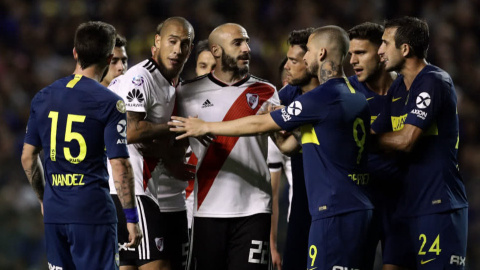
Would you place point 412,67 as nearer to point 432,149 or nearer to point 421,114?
point 421,114

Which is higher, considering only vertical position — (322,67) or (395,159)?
(322,67)

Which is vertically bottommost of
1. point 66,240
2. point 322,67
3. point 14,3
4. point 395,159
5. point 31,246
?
point 31,246

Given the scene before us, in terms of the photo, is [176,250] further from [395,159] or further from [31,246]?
[31,246]

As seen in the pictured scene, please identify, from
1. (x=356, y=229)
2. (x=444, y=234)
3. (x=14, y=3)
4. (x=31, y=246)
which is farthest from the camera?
(x=14, y=3)

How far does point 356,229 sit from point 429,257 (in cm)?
86

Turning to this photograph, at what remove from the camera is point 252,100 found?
6281mm

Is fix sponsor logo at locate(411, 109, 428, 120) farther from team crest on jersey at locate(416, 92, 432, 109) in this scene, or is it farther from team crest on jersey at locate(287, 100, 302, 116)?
team crest on jersey at locate(287, 100, 302, 116)

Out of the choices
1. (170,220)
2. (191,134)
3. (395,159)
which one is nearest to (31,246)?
(170,220)

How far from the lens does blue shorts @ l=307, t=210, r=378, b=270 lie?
550 cm

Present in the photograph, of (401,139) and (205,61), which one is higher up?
(205,61)

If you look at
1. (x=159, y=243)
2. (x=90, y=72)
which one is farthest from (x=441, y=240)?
(x=90, y=72)

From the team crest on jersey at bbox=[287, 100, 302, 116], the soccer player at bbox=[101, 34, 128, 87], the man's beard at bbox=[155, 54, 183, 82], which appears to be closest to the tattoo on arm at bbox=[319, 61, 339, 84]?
the team crest on jersey at bbox=[287, 100, 302, 116]

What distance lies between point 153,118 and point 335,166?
1.78 metres

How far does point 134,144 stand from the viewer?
6.44 metres
